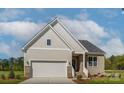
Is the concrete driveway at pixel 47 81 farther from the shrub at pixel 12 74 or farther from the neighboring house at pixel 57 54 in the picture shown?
the shrub at pixel 12 74

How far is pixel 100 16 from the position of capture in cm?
3884

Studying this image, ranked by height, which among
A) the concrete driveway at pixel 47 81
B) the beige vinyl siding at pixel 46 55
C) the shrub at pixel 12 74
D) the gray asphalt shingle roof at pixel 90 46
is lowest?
the concrete driveway at pixel 47 81

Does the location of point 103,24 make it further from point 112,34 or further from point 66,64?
point 66,64

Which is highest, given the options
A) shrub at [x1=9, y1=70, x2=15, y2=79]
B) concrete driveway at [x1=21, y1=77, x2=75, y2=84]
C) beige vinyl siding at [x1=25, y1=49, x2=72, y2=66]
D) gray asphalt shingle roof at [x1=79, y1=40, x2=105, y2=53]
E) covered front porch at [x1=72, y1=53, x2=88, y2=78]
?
gray asphalt shingle roof at [x1=79, y1=40, x2=105, y2=53]

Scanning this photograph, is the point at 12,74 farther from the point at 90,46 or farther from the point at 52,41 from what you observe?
the point at 90,46

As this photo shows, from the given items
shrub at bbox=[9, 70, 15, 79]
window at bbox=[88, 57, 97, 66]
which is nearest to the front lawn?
window at bbox=[88, 57, 97, 66]

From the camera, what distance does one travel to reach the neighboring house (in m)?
38.8

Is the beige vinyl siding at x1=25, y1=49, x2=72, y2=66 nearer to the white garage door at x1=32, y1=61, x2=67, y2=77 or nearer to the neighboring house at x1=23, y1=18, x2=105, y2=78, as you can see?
the neighboring house at x1=23, y1=18, x2=105, y2=78

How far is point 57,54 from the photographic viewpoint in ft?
128

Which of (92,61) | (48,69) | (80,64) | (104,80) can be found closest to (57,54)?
(48,69)

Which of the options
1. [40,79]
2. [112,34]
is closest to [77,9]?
[112,34]

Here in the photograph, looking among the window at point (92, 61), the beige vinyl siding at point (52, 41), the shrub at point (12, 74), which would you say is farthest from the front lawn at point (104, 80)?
the shrub at point (12, 74)

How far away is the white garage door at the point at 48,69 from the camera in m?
38.9

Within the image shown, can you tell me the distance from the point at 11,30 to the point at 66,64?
545 centimetres
